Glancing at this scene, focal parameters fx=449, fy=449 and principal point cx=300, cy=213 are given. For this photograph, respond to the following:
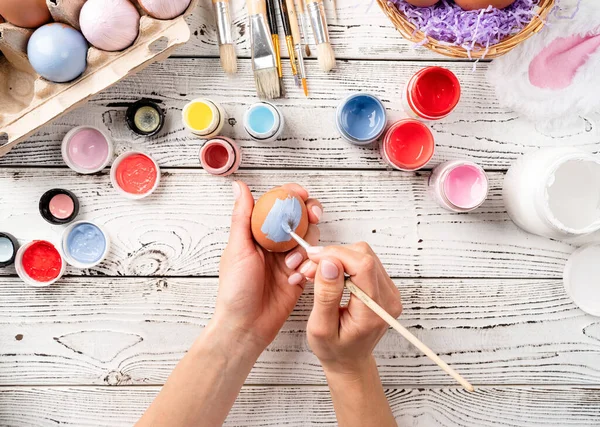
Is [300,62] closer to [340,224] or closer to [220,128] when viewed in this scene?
[220,128]

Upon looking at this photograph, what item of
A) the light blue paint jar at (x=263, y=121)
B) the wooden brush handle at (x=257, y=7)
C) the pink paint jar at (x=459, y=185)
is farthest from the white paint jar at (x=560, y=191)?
the wooden brush handle at (x=257, y=7)

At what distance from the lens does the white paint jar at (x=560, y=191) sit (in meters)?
0.98

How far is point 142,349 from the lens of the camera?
3.70 ft

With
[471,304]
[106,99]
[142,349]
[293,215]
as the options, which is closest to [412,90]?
[293,215]

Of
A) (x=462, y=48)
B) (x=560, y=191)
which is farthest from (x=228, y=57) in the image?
(x=560, y=191)

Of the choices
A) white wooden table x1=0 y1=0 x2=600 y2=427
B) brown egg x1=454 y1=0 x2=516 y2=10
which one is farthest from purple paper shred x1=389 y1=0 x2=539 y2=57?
white wooden table x1=0 y1=0 x2=600 y2=427

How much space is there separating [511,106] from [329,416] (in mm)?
894

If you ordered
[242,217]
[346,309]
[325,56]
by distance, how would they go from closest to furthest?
1. [346,309]
2. [242,217]
3. [325,56]

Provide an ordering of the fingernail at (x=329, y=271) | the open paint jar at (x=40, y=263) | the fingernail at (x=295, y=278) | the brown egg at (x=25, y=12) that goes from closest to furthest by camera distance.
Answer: the fingernail at (x=329, y=271), the brown egg at (x=25, y=12), the fingernail at (x=295, y=278), the open paint jar at (x=40, y=263)

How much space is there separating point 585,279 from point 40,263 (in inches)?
53.6

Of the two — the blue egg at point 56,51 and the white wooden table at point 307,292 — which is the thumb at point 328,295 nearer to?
the white wooden table at point 307,292

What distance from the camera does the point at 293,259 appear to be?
1.01 metres

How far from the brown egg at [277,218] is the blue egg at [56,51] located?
48 cm

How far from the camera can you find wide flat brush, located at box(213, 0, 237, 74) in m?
1.07
